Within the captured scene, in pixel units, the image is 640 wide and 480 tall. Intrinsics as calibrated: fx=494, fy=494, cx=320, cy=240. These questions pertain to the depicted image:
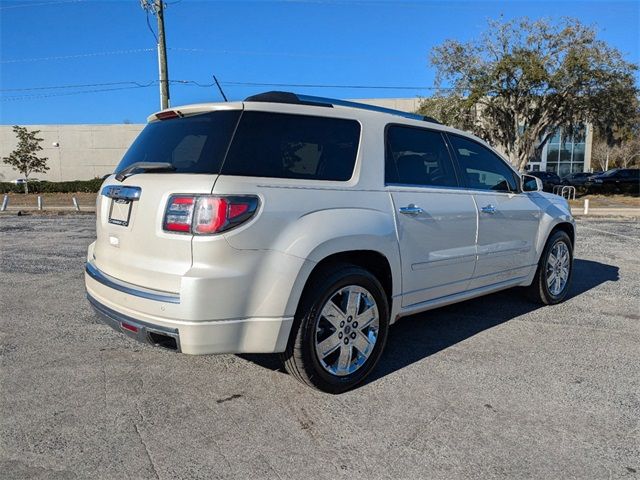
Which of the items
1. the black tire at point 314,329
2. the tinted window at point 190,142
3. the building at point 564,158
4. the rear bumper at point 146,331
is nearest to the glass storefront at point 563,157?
the building at point 564,158

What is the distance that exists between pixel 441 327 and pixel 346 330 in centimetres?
175

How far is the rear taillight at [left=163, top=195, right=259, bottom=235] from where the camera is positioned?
108 inches

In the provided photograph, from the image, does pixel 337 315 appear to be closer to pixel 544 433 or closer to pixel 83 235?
pixel 544 433

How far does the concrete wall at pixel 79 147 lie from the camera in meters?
40.7

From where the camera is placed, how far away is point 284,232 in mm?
2924

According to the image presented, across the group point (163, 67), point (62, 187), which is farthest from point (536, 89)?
point (62, 187)

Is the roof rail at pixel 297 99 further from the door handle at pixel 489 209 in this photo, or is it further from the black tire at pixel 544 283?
the black tire at pixel 544 283

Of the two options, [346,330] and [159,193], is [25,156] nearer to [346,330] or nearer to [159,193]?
[159,193]

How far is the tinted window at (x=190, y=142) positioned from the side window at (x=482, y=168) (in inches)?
87.9

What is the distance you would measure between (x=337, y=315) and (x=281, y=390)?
652mm

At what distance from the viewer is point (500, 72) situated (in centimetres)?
2384

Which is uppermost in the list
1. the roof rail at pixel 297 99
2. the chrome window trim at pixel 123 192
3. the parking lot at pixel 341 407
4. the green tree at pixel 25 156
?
the green tree at pixel 25 156

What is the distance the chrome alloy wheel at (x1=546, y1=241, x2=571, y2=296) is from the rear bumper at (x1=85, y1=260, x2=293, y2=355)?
3.64 meters

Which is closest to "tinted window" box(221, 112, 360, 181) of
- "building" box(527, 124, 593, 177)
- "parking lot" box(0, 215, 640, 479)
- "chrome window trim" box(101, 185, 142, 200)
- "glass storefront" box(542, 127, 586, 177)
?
"chrome window trim" box(101, 185, 142, 200)
